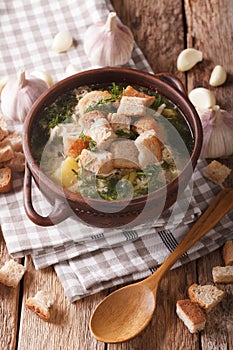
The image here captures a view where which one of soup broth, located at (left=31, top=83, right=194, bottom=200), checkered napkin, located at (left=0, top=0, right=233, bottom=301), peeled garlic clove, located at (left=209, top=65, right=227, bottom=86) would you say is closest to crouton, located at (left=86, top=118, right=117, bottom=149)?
soup broth, located at (left=31, top=83, right=194, bottom=200)

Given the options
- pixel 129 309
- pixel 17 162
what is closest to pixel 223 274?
pixel 129 309

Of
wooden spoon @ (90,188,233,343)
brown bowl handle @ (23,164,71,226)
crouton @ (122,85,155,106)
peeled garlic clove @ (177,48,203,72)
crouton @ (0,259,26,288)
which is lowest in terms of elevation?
wooden spoon @ (90,188,233,343)

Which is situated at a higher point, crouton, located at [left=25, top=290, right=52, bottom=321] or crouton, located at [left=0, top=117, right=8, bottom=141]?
crouton, located at [left=0, top=117, right=8, bottom=141]

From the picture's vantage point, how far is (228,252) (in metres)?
2.07

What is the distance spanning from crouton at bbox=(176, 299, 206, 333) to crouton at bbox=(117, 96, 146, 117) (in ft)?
1.83

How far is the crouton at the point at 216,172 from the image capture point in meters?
2.23

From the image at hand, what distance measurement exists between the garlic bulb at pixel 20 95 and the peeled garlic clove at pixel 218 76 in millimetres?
612

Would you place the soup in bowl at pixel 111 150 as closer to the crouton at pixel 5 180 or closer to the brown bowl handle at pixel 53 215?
the brown bowl handle at pixel 53 215

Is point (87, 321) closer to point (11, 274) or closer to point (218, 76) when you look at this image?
point (11, 274)

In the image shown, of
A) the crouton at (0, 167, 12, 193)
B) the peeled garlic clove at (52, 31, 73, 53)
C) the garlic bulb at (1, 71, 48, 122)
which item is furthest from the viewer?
the peeled garlic clove at (52, 31, 73, 53)

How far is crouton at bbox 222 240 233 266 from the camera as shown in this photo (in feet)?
6.77

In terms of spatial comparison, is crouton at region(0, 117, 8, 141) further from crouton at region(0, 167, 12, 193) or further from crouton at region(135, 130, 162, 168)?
crouton at region(135, 130, 162, 168)

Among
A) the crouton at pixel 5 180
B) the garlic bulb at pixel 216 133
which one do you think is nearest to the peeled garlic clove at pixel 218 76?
the garlic bulb at pixel 216 133

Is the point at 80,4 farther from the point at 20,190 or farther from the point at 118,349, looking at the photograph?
the point at 118,349
